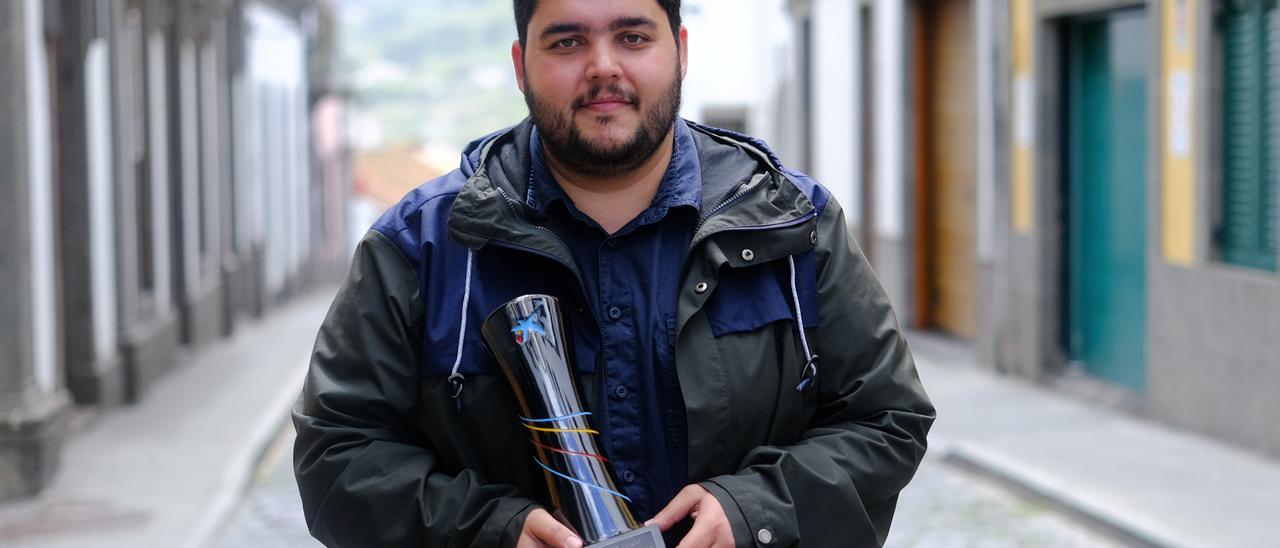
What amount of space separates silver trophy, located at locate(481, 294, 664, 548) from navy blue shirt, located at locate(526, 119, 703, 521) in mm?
61

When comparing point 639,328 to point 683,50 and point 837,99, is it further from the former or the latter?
point 837,99

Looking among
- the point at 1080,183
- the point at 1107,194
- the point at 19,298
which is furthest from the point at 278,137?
the point at 19,298

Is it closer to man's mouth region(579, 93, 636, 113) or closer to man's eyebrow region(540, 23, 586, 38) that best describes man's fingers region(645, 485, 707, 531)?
man's mouth region(579, 93, 636, 113)

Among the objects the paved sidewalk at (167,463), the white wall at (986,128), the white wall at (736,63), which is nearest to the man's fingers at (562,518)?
the paved sidewalk at (167,463)

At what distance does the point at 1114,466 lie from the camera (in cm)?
992

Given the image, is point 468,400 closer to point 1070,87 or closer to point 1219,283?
point 1219,283

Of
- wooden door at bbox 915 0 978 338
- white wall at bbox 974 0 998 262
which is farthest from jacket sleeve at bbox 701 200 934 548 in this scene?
wooden door at bbox 915 0 978 338

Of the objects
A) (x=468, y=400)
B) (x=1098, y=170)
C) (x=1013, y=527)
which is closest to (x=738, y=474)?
(x=468, y=400)

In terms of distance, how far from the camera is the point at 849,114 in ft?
64.8

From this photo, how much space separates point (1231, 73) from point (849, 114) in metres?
9.11

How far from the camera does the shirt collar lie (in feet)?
9.65

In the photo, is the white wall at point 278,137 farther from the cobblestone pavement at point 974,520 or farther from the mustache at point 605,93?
the mustache at point 605,93

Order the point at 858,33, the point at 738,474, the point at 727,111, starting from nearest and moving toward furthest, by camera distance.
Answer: the point at 738,474, the point at 858,33, the point at 727,111

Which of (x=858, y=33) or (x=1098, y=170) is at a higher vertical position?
(x=858, y=33)
